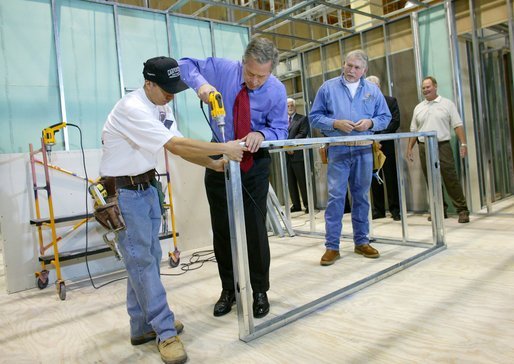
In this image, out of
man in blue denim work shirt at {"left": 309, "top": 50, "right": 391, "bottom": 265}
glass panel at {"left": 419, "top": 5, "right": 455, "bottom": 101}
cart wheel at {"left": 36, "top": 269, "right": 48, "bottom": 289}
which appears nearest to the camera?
man in blue denim work shirt at {"left": 309, "top": 50, "right": 391, "bottom": 265}

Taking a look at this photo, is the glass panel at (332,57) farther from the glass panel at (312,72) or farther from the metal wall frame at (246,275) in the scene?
the metal wall frame at (246,275)

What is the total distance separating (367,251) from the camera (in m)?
3.09

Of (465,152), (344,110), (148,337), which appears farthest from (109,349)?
(465,152)

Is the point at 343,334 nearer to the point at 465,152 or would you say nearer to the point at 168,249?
the point at 168,249

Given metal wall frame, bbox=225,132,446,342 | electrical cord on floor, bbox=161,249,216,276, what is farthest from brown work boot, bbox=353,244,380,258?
electrical cord on floor, bbox=161,249,216,276

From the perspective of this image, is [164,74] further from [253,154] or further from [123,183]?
[253,154]

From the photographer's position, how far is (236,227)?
176 centimetres

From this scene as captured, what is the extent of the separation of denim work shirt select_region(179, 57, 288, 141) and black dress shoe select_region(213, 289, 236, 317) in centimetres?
86

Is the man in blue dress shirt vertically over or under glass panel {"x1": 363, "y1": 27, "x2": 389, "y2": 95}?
under

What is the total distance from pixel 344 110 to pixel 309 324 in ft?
5.28

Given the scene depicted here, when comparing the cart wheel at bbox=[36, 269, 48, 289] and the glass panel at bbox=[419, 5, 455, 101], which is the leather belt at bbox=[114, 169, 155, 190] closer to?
the cart wheel at bbox=[36, 269, 48, 289]

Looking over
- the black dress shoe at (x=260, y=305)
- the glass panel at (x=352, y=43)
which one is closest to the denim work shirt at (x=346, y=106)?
the black dress shoe at (x=260, y=305)

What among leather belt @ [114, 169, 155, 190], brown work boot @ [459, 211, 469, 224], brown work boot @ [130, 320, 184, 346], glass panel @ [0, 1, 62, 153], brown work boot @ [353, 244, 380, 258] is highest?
glass panel @ [0, 1, 62, 153]

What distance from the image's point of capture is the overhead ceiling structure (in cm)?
444
